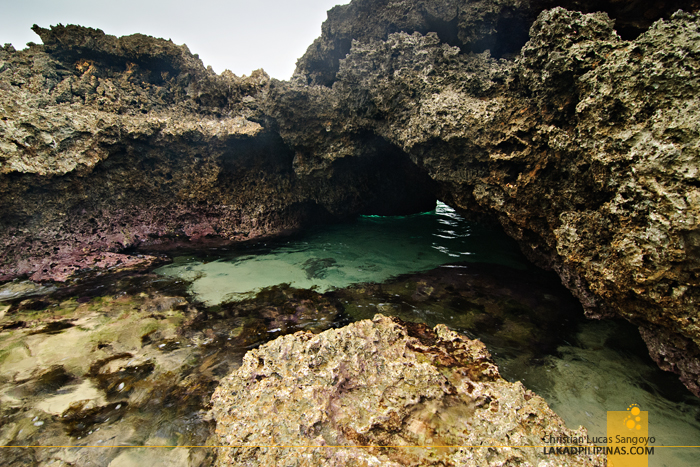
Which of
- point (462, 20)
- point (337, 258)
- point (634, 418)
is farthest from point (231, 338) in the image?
point (462, 20)

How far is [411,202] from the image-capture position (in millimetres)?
10945

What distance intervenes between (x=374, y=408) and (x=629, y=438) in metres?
2.12

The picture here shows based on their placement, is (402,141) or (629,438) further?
(402,141)

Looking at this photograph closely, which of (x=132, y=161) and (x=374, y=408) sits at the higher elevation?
(x=132, y=161)

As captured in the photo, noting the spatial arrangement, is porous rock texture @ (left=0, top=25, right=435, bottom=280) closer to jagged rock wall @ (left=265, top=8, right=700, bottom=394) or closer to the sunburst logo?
jagged rock wall @ (left=265, top=8, right=700, bottom=394)

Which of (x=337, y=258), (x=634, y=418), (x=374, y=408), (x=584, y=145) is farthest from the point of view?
(x=337, y=258)

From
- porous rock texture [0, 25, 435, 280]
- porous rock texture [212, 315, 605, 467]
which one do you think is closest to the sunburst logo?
porous rock texture [212, 315, 605, 467]

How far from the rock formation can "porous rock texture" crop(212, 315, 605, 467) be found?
1673 mm

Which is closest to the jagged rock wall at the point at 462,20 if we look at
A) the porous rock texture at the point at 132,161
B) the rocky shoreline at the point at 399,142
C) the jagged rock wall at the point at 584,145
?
the rocky shoreline at the point at 399,142

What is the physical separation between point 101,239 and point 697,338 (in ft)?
31.5

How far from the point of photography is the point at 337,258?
670cm

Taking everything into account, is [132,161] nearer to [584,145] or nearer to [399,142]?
[399,142]

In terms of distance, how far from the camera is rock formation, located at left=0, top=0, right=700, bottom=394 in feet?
8.46

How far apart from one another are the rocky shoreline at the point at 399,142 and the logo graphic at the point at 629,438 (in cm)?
69
